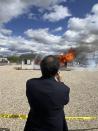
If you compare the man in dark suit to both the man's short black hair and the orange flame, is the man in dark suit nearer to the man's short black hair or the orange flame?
the man's short black hair

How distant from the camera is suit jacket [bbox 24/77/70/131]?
4.29m

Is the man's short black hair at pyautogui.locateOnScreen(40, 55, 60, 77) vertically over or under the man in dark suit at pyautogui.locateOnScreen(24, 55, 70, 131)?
over

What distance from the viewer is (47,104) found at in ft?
14.2

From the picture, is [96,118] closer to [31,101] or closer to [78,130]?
[78,130]

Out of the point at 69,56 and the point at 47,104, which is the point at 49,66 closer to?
the point at 47,104

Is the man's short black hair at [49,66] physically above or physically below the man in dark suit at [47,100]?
above

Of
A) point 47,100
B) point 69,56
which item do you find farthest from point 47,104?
point 69,56

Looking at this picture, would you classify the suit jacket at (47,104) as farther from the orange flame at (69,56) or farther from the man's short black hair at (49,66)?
the orange flame at (69,56)

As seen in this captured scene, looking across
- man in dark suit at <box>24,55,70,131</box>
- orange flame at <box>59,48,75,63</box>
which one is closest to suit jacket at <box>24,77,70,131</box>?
man in dark suit at <box>24,55,70,131</box>

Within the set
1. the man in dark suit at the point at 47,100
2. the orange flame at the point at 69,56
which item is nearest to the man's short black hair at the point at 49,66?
the man in dark suit at the point at 47,100

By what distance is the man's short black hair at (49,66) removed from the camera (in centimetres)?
430

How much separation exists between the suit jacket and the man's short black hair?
0.28ft

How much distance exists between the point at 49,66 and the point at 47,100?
48 cm

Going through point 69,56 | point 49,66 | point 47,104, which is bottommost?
point 47,104
